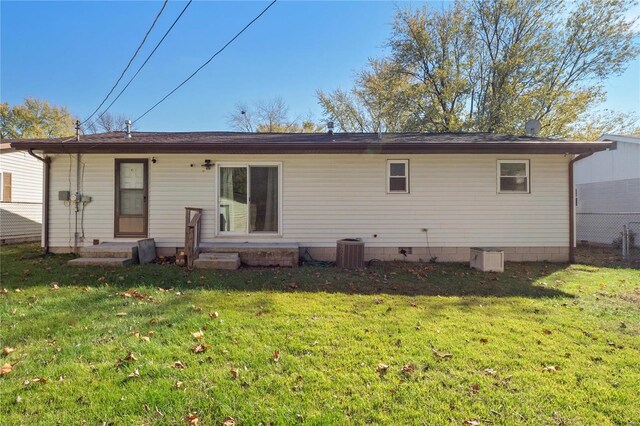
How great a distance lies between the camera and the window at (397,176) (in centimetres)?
795

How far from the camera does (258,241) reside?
7824mm

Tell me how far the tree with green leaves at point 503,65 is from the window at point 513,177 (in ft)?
31.7

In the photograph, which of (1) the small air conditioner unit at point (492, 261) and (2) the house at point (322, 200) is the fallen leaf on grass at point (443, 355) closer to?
(1) the small air conditioner unit at point (492, 261)

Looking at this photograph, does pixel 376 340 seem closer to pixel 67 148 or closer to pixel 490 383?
pixel 490 383

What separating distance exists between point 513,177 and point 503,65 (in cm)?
1117

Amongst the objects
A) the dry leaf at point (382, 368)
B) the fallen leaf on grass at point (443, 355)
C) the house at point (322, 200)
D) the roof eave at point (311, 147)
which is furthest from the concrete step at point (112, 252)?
the fallen leaf on grass at point (443, 355)

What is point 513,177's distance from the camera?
7992 mm

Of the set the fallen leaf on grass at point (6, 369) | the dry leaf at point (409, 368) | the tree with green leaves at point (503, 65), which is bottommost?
the dry leaf at point (409, 368)

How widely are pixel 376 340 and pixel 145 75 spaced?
397 inches

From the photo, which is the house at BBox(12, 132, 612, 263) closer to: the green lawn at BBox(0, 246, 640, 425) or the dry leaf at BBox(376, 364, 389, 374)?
the green lawn at BBox(0, 246, 640, 425)

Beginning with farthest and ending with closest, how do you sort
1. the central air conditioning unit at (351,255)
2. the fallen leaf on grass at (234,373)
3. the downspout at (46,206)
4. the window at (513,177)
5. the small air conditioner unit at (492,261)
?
the window at (513,177), the downspout at (46,206), the central air conditioning unit at (351,255), the small air conditioner unit at (492,261), the fallen leaf on grass at (234,373)

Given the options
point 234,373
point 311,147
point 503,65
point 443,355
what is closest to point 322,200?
point 311,147

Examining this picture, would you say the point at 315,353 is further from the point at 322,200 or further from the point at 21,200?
the point at 21,200

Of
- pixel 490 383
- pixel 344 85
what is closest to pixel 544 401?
pixel 490 383
